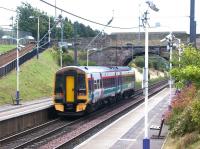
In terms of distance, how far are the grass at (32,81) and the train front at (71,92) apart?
15774mm

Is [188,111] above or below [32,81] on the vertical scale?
above

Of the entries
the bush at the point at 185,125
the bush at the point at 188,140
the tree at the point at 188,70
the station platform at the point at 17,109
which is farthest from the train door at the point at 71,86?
the bush at the point at 188,140

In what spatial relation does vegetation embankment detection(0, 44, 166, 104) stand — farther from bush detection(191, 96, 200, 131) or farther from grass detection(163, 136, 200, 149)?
bush detection(191, 96, 200, 131)

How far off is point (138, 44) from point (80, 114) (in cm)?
5347

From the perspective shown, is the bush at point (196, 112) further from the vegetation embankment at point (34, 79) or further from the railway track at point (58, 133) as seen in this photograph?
the vegetation embankment at point (34, 79)

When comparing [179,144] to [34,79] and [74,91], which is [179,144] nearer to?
[74,91]

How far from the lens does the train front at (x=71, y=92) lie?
32.4 m

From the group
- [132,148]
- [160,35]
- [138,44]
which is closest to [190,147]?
[132,148]

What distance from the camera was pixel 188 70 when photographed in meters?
15.1

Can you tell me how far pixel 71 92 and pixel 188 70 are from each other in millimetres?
18160

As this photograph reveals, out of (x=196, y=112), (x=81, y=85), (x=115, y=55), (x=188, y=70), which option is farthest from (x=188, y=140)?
(x=115, y=55)

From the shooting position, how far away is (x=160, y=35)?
306 ft

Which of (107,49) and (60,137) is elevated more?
(107,49)

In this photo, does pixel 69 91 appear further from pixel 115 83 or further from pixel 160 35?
pixel 160 35
